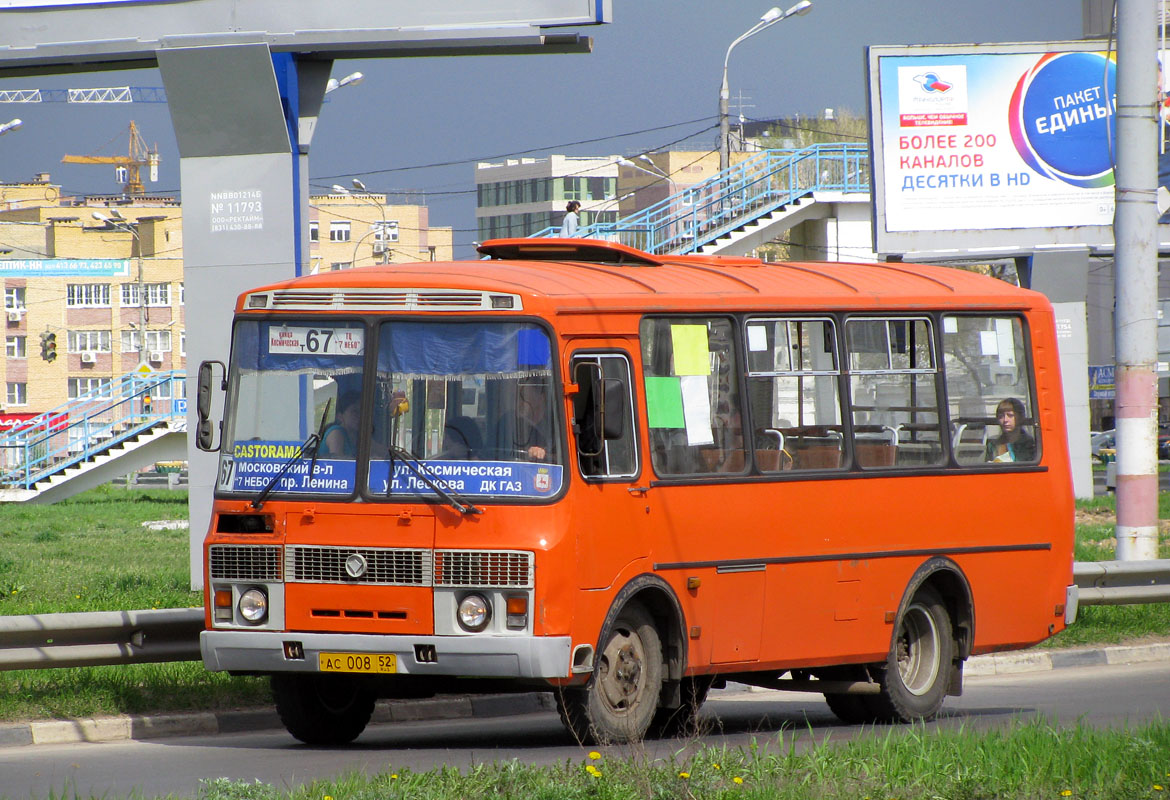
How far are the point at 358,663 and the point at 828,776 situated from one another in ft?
9.13

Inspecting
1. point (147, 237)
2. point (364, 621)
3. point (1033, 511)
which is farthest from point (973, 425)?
point (147, 237)

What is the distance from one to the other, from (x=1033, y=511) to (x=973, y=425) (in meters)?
0.75

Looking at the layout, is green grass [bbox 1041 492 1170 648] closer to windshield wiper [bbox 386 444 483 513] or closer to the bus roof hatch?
the bus roof hatch

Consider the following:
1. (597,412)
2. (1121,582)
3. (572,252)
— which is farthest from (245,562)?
(1121,582)

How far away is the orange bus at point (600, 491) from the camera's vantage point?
8.79m

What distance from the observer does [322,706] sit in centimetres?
967

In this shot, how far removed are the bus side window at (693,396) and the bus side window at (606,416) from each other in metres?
0.17

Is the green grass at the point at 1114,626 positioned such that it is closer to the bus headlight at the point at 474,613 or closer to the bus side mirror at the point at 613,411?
the bus side mirror at the point at 613,411

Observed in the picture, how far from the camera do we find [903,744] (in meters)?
7.73

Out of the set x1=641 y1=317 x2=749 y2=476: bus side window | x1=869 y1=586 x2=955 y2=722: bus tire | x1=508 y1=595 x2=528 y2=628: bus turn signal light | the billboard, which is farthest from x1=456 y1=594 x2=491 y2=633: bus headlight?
the billboard

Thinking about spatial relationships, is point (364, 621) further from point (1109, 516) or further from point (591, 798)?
point (1109, 516)

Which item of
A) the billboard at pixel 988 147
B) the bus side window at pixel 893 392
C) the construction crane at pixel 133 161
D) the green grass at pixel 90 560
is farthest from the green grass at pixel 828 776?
the construction crane at pixel 133 161

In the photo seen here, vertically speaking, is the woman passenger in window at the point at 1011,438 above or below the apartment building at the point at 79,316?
below

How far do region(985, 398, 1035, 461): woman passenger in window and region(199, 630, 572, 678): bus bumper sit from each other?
4.01m
